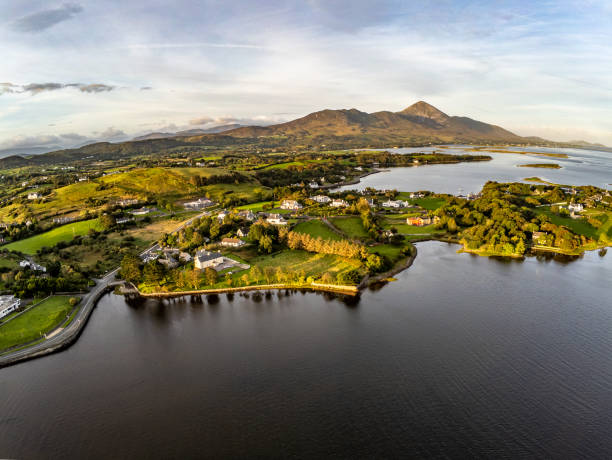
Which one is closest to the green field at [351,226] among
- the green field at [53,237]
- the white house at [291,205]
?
the white house at [291,205]

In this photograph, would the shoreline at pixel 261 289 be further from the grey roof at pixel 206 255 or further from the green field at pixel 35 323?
the green field at pixel 35 323

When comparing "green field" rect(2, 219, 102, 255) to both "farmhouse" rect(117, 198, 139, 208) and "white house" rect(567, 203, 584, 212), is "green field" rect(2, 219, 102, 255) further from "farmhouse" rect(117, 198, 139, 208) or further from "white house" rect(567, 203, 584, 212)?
"white house" rect(567, 203, 584, 212)

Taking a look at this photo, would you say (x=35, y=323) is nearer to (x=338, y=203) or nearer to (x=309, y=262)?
(x=309, y=262)

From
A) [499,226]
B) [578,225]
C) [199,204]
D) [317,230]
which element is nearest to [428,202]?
[499,226]

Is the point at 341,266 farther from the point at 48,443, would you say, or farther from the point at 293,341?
the point at 48,443

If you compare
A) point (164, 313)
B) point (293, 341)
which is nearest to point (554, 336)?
point (293, 341)
